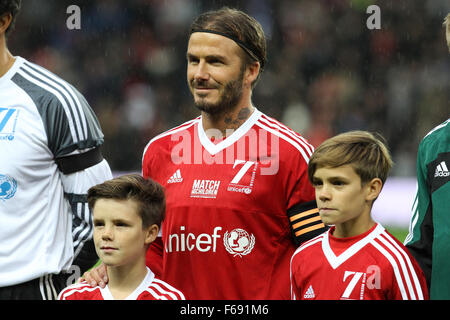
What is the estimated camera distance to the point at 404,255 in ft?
10.3

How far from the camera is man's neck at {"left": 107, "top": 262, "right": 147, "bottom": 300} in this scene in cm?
317

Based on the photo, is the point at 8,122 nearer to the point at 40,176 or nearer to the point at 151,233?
the point at 40,176

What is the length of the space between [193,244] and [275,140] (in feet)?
1.92

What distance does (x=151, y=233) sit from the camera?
3.31 meters

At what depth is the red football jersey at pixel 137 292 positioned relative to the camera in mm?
3123

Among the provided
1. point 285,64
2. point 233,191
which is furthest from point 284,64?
point 233,191

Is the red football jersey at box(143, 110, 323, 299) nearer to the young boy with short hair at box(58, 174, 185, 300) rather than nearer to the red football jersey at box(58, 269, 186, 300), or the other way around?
the young boy with short hair at box(58, 174, 185, 300)

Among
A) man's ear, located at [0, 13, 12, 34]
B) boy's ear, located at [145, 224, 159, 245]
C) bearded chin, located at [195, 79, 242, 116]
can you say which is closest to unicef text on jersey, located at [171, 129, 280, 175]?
bearded chin, located at [195, 79, 242, 116]

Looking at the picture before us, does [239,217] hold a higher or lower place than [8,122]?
lower

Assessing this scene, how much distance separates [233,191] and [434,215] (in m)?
0.85

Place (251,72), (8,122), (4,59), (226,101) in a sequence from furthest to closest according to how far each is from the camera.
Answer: (251,72)
(226,101)
(4,59)
(8,122)

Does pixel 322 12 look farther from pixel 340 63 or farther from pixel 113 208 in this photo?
pixel 113 208

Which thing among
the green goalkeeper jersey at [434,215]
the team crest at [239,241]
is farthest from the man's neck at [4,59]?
the green goalkeeper jersey at [434,215]
